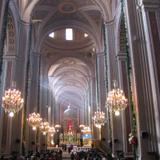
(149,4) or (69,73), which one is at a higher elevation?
(69,73)

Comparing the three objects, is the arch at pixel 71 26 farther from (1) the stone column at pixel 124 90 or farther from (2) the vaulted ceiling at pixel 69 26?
(1) the stone column at pixel 124 90

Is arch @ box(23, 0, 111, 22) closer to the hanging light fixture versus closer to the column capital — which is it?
the hanging light fixture

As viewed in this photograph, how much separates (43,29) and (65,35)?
718 cm

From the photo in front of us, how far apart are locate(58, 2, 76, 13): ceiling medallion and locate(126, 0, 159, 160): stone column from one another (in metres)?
12.3

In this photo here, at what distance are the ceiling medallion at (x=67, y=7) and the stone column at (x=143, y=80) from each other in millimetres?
12317

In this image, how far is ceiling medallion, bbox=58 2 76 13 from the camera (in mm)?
21836

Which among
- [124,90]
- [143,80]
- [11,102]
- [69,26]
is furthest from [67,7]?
[143,80]

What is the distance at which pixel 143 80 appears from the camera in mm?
9570

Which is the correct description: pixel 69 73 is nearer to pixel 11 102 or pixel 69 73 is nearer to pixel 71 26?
pixel 71 26

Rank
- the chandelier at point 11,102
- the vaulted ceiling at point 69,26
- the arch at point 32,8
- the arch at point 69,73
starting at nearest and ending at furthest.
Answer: the chandelier at point 11,102, the arch at point 32,8, the vaulted ceiling at point 69,26, the arch at point 69,73

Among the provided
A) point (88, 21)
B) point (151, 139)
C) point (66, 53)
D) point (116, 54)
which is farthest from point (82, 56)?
point (151, 139)

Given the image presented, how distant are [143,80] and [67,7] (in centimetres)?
1492

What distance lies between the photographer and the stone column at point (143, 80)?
8883mm

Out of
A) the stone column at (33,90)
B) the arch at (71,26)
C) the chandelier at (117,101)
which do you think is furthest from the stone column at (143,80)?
the arch at (71,26)
